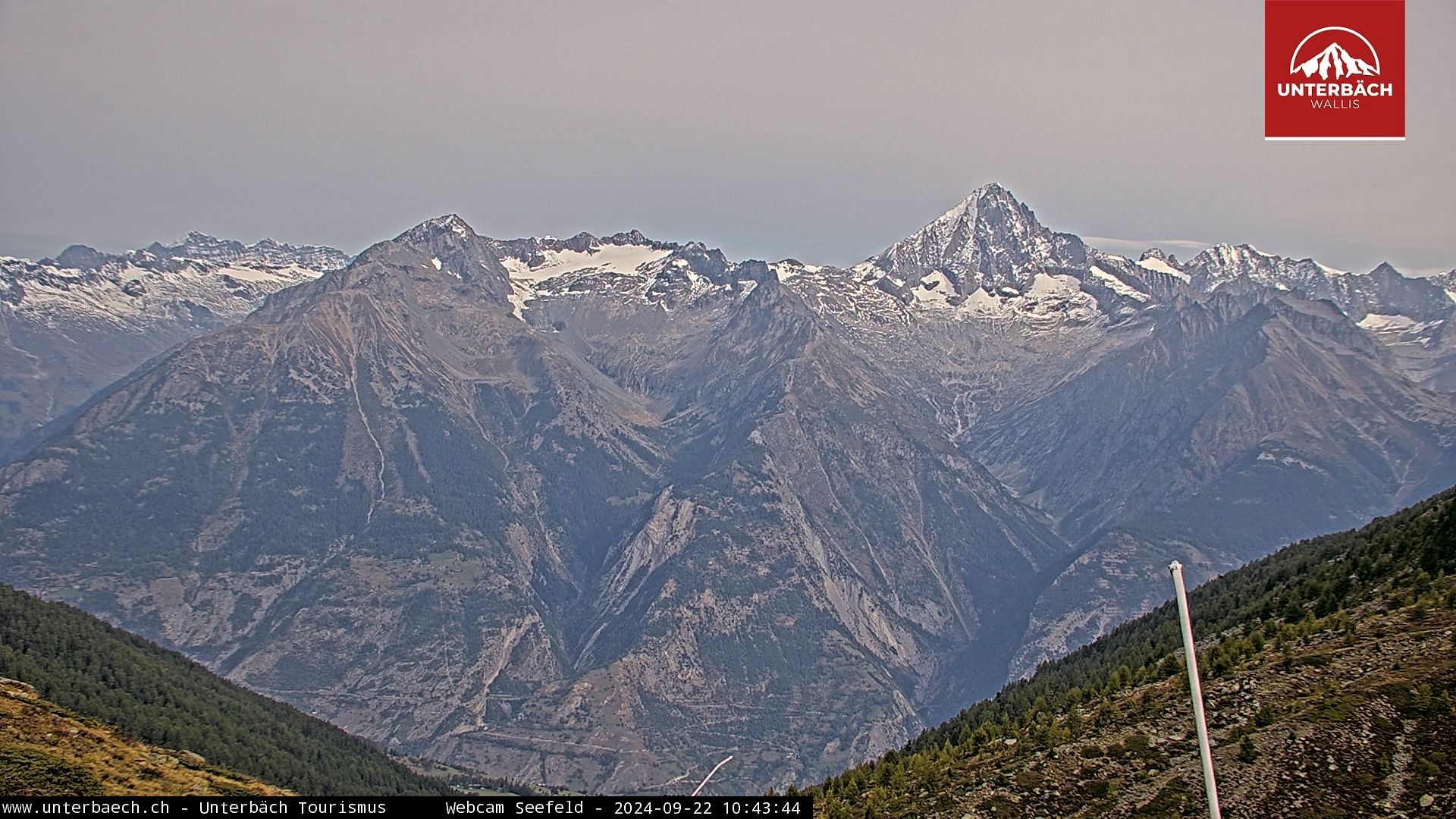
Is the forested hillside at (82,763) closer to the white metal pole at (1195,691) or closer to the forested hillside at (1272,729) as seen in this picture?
the forested hillside at (1272,729)

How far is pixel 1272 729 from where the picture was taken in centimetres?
7038

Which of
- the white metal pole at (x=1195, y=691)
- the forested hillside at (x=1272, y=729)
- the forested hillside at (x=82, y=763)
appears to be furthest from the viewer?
the forested hillside at (x=82, y=763)

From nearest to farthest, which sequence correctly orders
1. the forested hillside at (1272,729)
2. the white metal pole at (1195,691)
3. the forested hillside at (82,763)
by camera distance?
1. the white metal pole at (1195,691)
2. the forested hillside at (1272,729)
3. the forested hillside at (82,763)

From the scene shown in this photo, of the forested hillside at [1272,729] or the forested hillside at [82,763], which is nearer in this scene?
the forested hillside at [1272,729]

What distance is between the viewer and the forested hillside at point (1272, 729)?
64938 mm

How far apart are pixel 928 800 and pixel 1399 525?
7079 centimetres

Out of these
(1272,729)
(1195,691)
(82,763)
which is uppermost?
(1272,729)

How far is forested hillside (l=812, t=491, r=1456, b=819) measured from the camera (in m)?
64.9

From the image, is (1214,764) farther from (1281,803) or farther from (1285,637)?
(1285,637)

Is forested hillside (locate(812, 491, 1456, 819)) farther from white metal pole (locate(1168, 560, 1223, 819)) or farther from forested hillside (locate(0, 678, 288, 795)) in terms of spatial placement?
forested hillside (locate(0, 678, 288, 795))

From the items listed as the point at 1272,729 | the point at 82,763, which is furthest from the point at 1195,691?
the point at 82,763

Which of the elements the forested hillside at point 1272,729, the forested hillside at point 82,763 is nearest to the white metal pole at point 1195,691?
the forested hillside at point 1272,729

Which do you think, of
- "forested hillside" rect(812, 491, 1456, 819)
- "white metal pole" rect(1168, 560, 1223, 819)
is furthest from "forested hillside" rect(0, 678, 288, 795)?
"white metal pole" rect(1168, 560, 1223, 819)

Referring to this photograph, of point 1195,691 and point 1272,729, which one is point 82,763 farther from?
point 1195,691
